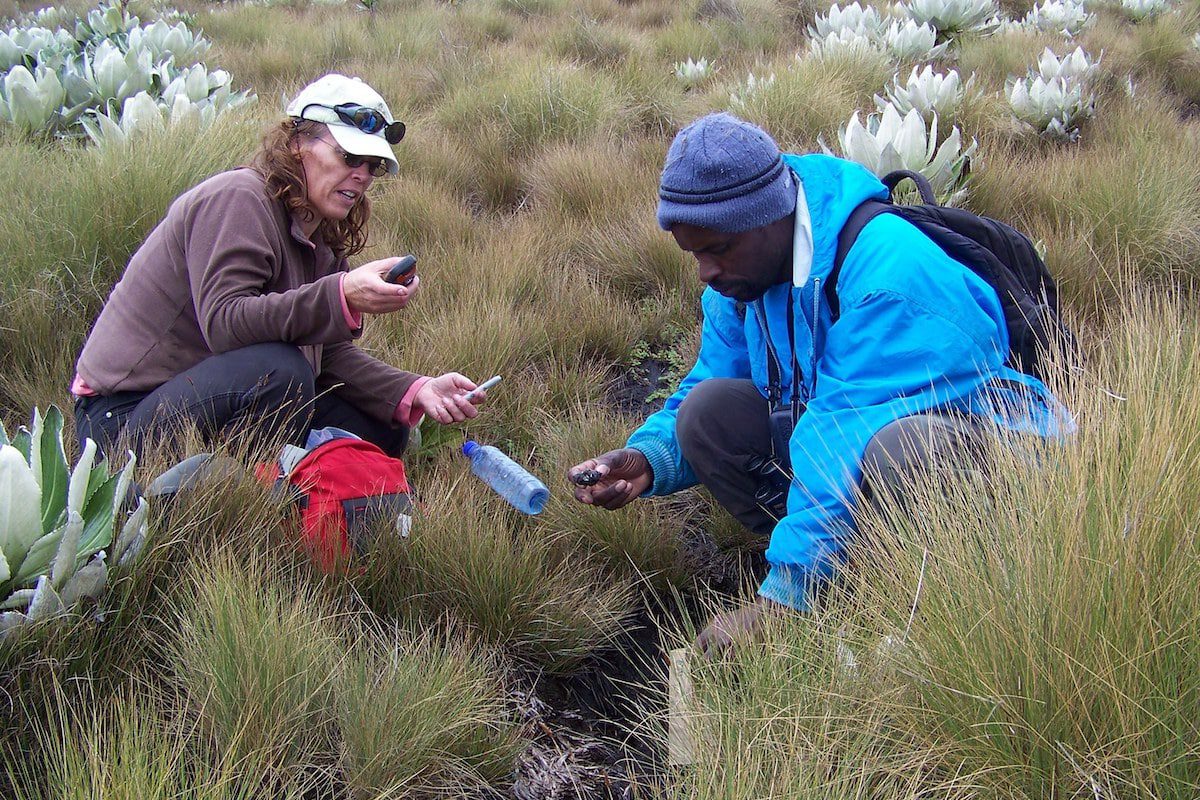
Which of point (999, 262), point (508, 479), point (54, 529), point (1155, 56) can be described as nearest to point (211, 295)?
point (54, 529)

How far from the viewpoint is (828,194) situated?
2566 millimetres

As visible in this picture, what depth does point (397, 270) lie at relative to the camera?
2.94 metres

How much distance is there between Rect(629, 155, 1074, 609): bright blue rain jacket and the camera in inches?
92.4

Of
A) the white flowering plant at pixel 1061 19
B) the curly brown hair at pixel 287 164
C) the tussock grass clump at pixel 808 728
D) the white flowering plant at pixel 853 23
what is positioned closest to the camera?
the tussock grass clump at pixel 808 728

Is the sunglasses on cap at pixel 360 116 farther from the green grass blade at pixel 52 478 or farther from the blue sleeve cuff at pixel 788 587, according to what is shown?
the blue sleeve cuff at pixel 788 587

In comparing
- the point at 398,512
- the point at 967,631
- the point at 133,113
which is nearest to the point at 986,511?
the point at 967,631

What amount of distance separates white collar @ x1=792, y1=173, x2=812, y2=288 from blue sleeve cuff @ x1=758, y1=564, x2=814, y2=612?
0.72 metres

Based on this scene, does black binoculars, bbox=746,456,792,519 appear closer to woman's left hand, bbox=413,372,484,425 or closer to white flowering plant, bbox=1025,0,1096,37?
woman's left hand, bbox=413,372,484,425

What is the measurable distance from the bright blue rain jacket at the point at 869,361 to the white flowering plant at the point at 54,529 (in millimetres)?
1526

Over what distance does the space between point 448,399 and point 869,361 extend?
1.42 m

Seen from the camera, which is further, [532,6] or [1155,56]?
[532,6]

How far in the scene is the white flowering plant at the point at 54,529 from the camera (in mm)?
2080

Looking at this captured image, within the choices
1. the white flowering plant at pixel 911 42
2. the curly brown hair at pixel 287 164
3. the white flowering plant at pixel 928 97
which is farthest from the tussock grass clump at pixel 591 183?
the white flowering plant at pixel 911 42

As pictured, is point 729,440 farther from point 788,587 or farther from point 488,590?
point 488,590
